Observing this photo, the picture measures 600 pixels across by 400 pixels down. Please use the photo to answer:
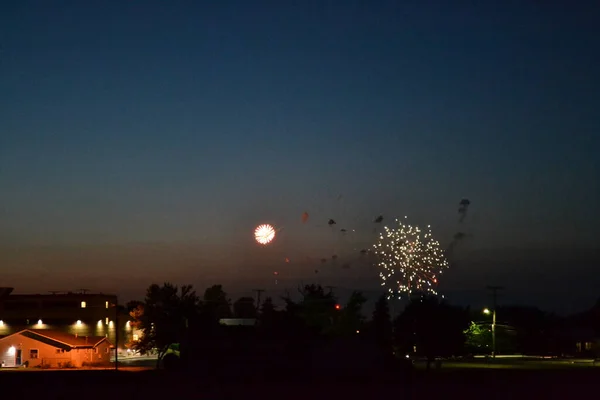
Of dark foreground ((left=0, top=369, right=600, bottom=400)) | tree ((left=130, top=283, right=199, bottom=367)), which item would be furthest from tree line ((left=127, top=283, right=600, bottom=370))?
dark foreground ((left=0, top=369, right=600, bottom=400))

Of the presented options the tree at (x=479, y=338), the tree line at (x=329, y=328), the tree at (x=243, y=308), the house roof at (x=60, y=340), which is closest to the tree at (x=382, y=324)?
the tree line at (x=329, y=328)

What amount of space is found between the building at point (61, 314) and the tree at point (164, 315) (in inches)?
324

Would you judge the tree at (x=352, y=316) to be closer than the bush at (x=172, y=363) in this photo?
No

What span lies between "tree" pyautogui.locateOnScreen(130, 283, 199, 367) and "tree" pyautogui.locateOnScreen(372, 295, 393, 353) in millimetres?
19536

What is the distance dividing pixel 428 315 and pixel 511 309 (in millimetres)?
115071

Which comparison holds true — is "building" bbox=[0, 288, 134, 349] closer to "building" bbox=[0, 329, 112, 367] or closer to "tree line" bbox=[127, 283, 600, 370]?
"tree line" bbox=[127, 283, 600, 370]

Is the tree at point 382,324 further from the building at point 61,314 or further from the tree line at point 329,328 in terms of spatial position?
the building at point 61,314

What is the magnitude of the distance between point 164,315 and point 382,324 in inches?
924

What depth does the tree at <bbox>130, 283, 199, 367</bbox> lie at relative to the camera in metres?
83.4

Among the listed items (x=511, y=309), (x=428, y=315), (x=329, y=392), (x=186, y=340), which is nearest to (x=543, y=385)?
(x=329, y=392)

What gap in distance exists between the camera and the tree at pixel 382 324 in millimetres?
71688

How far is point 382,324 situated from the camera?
84625 millimetres

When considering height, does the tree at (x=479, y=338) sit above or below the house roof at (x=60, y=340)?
below

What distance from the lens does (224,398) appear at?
36.4m
